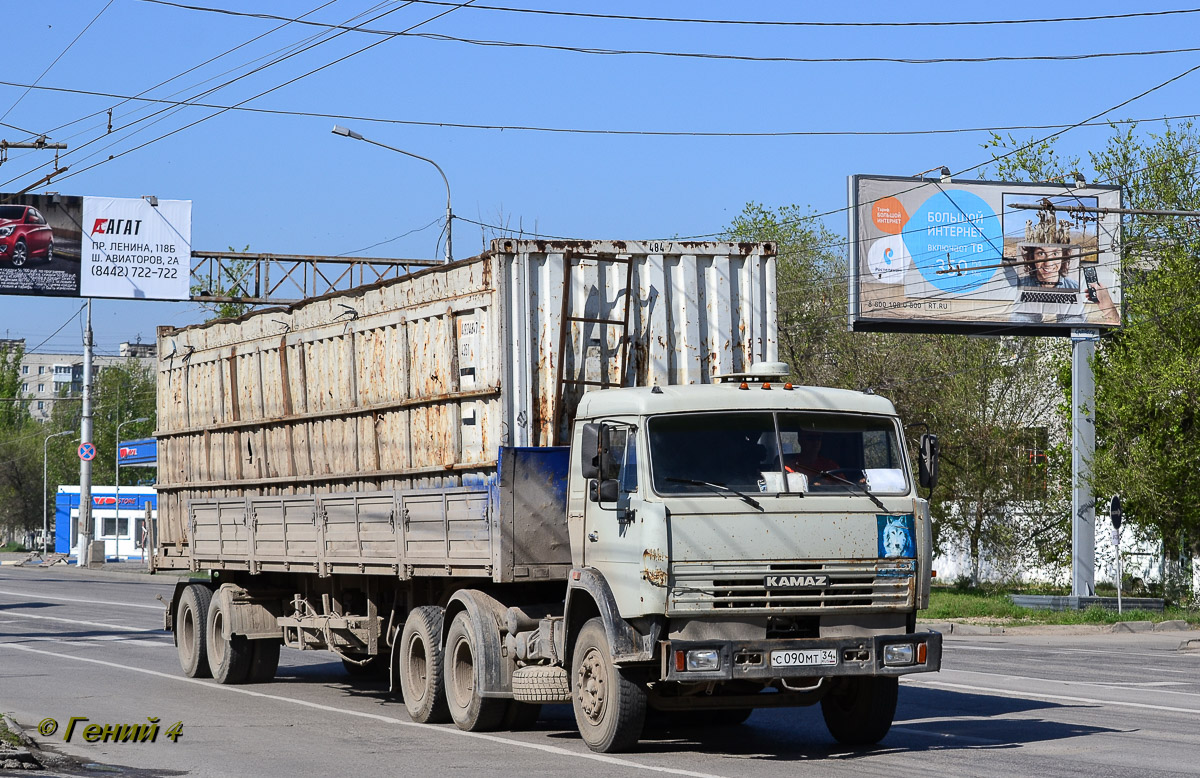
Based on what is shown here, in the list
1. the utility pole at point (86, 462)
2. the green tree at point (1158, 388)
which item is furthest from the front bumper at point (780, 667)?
the utility pole at point (86, 462)

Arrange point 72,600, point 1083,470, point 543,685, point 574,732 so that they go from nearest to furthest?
1. point 543,685
2. point 574,732
3. point 1083,470
4. point 72,600

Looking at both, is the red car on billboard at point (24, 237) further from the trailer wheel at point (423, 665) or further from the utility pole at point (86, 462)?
the trailer wheel at point (423, 665)

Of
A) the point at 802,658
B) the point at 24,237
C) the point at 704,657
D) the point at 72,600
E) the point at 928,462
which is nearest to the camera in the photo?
the point at 704,657

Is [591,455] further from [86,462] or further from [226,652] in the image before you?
[86,462]

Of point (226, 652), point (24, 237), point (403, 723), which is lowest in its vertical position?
point (403, 723)

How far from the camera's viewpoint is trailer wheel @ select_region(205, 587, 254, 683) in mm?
16281

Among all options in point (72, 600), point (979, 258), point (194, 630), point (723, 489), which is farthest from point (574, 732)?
point (72, 600)

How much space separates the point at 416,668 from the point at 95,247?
111 feet

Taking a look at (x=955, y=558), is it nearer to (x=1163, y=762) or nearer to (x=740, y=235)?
(x=740, y=235)

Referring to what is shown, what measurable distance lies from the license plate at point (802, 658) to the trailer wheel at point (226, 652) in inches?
320

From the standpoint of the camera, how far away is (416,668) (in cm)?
1281

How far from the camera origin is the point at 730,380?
443 inches

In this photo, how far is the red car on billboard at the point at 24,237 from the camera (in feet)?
140

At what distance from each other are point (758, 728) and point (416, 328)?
14.6 ft
